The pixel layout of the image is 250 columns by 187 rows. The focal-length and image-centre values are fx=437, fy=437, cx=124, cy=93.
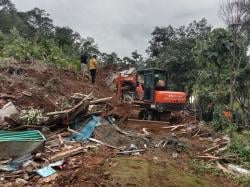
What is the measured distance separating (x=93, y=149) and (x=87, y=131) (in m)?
1.17

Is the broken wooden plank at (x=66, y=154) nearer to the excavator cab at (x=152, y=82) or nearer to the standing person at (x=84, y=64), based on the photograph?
the excavator cab at (x=152, y=82)

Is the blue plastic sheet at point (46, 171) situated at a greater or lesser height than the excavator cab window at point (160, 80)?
lesser

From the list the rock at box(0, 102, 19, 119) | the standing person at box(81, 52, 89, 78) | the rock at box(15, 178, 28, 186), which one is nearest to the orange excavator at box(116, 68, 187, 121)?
the rock at box(0, 102, 19, 119)

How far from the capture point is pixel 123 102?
18781mm

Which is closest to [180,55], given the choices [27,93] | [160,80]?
[160,80]

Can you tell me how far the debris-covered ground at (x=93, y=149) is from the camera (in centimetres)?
879

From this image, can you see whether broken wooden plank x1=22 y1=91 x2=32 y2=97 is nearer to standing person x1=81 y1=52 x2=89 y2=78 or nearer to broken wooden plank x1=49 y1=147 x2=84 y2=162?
broken wooden plank x1=49 y1=147 x2=84 y2=162

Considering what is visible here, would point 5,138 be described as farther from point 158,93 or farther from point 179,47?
point 179,47

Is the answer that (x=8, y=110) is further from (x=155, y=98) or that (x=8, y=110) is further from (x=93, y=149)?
(x=155, y=98)

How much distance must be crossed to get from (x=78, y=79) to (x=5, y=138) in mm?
13675

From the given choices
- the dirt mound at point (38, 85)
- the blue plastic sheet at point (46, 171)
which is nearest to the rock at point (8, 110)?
the dirt mound at point (38, 85)

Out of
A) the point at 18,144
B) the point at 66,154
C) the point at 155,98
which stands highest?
the point at 155,98

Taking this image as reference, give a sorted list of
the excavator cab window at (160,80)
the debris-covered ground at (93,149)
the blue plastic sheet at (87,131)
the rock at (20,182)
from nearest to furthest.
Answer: the rock at (20,182)
the debris-covered ground at (93,149)
the blue plastic sheet at (87,131)
the excavator cab window at (160,80)

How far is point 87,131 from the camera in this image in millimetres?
11805
